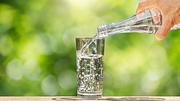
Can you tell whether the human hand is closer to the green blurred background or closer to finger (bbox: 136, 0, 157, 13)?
finger (bbox: 136, 0, 157, 13)

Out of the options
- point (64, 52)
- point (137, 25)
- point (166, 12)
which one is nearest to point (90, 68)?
point (137, 25)

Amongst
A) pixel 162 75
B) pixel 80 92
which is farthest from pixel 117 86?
pixel 80 92

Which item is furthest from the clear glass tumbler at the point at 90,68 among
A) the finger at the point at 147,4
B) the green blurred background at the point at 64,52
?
the green blurred background at the point at 64,52

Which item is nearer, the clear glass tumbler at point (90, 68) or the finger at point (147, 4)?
the finger at point (147, 4)

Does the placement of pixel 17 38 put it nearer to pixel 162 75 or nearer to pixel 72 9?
pixel 72 9

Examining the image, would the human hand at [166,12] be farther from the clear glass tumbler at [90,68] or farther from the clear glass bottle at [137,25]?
the clear glass tumbler at [90,68]

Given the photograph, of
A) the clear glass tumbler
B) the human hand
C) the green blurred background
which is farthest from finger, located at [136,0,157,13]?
the green blurred background
